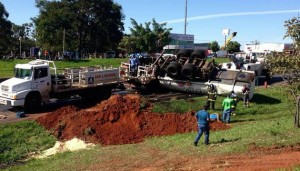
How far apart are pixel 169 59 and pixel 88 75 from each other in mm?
7046

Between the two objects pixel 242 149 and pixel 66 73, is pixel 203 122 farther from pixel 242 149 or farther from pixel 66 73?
pixel 66 73

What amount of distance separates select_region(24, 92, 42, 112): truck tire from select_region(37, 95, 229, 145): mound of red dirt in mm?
2437

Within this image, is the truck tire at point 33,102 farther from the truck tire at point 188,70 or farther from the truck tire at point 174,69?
the truck tire at point 188,70

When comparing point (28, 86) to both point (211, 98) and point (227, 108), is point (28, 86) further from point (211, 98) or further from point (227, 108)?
point (227, 108)

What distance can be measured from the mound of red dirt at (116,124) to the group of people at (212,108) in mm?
1114

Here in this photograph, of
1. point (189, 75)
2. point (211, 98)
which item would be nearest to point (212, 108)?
point (211, 98)

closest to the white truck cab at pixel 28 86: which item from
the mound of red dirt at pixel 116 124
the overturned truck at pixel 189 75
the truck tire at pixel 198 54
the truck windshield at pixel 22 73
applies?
the truck windshield at pixel 22 73

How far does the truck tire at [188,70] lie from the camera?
2684cm

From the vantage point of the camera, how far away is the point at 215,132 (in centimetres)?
1719

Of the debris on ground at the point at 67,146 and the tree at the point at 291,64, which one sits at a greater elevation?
the tree at the point at 291,64

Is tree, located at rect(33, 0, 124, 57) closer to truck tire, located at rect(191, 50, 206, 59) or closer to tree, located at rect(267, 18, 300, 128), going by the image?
truck tire, located at rect(191, 50, 206, 59)

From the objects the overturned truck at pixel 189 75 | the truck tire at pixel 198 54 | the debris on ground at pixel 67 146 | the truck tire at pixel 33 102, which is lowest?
the debris on ground at pixel 67 146

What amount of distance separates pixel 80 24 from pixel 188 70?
172 ft

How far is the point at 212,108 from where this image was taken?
75.2 feet
